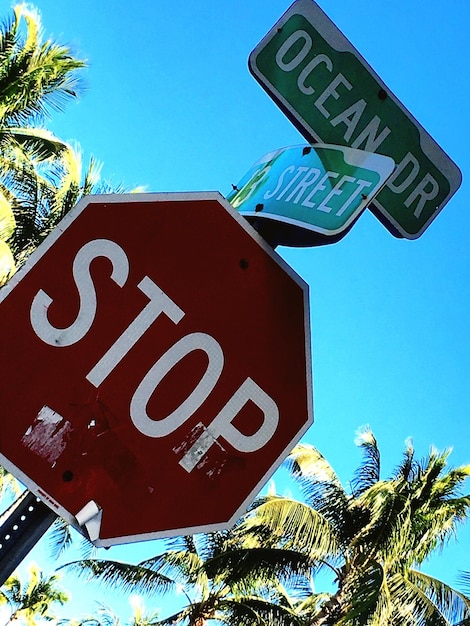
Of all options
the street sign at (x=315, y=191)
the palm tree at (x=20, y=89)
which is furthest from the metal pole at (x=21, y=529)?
the palm tree at (x=20, y=89)

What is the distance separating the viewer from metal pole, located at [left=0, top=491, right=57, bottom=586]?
123 centimetres

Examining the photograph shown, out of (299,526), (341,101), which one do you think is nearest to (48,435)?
(341,101)

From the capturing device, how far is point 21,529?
1.26 metres

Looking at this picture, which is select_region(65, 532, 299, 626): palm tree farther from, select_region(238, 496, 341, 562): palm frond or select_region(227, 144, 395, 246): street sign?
select_region(227, 144, 395, 246): street sign

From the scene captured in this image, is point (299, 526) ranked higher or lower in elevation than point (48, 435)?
higher

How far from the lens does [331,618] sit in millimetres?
9812

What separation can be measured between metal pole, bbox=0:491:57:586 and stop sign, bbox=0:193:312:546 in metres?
0.08

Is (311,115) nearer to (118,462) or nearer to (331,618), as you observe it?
(118,462)

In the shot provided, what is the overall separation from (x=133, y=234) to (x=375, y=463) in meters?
10.7

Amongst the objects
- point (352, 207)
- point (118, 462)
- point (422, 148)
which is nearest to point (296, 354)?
point (352, 207)

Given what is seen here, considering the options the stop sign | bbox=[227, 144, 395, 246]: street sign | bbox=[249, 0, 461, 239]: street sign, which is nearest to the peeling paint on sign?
the stop sign

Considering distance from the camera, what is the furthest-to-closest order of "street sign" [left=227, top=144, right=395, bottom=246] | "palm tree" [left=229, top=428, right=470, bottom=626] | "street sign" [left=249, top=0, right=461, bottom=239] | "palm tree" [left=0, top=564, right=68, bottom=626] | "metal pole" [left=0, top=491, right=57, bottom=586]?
"palm tree" [left=0, top=564, right=68, bottom=626]
"palm tree" [left=229, top=428, right=470, bottom=626]
"street sign" [left=249, top=0, right=461, bottom=239]
"street sign" [left=227, top=144, right=395, bottom=246]
"metal pole" [left=0, top=491, right=57, bottom=586]

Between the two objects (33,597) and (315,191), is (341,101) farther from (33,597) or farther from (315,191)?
(33,597)

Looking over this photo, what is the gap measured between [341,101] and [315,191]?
58cm
